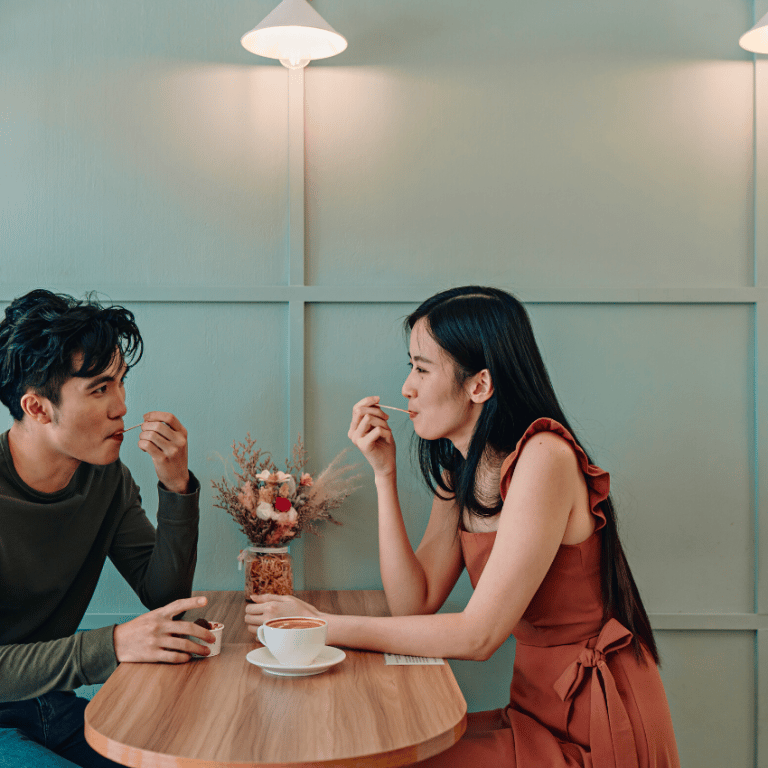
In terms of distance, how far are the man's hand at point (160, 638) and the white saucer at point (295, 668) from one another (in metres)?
0.10

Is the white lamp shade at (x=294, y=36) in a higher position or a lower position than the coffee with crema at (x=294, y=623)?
higher

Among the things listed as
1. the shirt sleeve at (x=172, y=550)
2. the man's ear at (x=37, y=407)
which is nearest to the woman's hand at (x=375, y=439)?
the shirt sleeve at (x=172, y=550)

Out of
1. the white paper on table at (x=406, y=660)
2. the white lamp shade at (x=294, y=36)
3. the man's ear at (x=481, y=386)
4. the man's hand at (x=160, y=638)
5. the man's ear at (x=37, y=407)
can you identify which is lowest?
the white paper on table at (x=406, y=660)

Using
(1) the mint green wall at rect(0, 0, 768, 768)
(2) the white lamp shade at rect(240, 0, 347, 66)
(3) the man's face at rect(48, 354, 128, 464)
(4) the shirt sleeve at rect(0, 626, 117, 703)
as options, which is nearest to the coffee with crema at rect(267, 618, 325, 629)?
(4) the shirt sleeve at rect(0, 626, 117, 703)

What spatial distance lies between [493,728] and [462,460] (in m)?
0.56

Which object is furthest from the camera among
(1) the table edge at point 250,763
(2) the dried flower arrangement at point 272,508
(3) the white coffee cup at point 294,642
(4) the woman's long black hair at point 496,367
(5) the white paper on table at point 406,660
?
(2) the dried flower arrangement at point 272,508

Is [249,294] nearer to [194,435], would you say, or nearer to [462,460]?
[194,435]

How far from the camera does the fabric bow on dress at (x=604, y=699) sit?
3.75ft

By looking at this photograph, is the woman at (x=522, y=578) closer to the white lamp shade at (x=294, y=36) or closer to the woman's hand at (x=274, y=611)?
the woman's hand at (x=274, y=611)

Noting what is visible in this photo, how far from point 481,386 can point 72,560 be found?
90 centimetres

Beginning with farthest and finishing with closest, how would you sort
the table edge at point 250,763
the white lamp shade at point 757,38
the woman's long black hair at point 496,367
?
the white lamp shade at point 757,38
the woman's long black hair at point 496,367
the table edge at point 250,763

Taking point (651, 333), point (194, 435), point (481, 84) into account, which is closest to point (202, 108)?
point (481, 84)

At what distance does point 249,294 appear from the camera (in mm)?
1811

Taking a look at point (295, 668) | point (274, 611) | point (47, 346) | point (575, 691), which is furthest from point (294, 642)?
point (47, 346)
